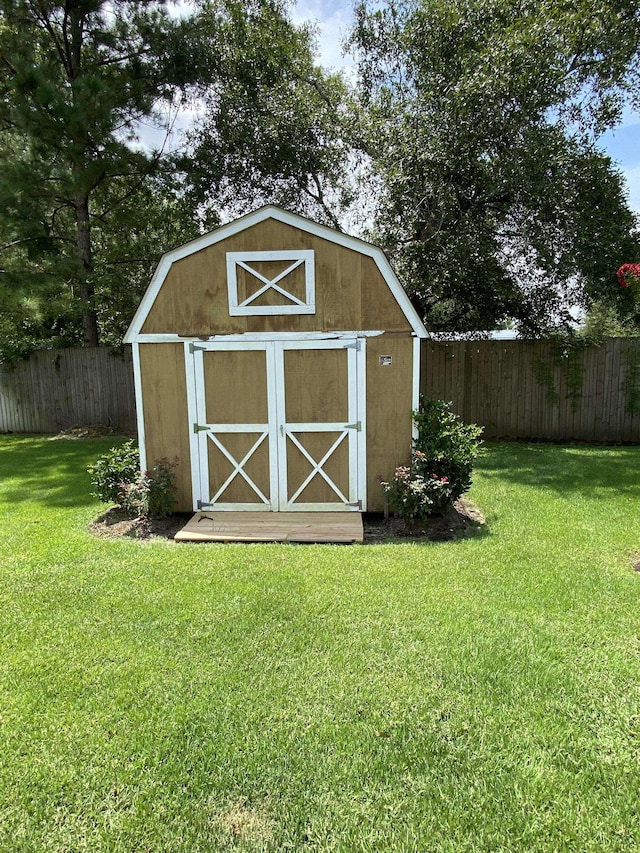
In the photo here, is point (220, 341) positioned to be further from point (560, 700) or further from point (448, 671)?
point (560, 700)

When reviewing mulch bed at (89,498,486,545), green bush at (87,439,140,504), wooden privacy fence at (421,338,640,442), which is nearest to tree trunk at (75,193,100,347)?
green bush at (87,439,140,504)

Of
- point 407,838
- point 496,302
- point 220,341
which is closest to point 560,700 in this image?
point 407,838

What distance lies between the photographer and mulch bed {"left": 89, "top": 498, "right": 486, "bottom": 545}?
5277 millimetres

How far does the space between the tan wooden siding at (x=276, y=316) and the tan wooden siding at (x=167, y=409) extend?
1.01 feet

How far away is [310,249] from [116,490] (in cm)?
380

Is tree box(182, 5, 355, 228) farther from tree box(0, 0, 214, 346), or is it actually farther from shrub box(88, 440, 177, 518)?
shrub box(88, 440, 177, 518)

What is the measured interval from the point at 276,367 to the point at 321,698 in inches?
152

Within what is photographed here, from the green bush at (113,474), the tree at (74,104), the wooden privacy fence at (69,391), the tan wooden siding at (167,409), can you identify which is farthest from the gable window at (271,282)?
the wooden privacy fence at (69,391)

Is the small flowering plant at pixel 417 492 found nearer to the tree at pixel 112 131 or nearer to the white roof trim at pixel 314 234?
the white roof trim at pixel 314 234

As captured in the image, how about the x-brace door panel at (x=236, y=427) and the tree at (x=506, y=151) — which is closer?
the x-brace door panel at (x=236, y=427)

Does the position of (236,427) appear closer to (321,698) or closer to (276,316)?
(276,316)

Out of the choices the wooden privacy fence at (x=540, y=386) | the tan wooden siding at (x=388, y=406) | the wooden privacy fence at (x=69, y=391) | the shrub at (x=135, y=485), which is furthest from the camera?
the wooden privacy fence at (x=69, y=391)

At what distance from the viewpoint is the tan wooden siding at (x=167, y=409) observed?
585 cm

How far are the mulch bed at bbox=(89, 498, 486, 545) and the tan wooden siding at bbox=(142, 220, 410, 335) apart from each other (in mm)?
2319
